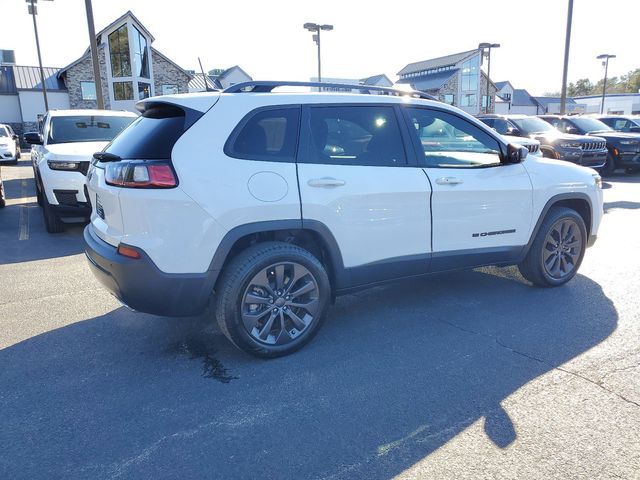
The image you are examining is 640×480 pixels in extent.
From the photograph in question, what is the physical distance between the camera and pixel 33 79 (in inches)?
1636

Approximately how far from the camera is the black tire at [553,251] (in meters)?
4.72

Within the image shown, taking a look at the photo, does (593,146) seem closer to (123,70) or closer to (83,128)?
(83,128)

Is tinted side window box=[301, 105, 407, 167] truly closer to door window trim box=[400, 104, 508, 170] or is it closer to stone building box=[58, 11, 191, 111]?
door window trim box=[400, 104, 508, 170]

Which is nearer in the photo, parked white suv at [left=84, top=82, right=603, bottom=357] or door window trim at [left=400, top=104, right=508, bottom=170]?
parked white suv at [left=84, top=82, right=603, bottom=357]

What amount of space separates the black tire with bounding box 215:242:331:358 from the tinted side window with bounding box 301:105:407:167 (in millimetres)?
734

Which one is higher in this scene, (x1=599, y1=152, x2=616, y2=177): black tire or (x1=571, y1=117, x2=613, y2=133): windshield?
(x1=571, y1=117, x2=613, y2=133): windshield

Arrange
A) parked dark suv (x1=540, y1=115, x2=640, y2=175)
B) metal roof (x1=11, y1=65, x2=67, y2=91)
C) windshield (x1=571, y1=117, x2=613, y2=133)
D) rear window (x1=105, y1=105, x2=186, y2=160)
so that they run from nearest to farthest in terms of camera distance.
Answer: rear window (x1=105, y1=105, x2=186, y2=160)
parked dark suv (x1=540, y1=115, x2=640, y2=175)
windshield (x1=571, y1=117, x2=613, y2=133)
metal roof (x1=11, y1=65, x2=67, y2=91)

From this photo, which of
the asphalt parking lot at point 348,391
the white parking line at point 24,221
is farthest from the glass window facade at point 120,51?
the asphalt parking lot at point 348,391

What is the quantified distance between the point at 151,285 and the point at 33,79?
46675 mm

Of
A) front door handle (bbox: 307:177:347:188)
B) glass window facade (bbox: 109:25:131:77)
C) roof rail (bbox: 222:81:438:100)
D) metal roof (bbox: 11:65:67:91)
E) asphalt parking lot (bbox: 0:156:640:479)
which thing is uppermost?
glass window facade (bbox: 109:25:131:77)

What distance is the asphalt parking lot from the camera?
2.44 m

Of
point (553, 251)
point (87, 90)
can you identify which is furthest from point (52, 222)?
point (87, 90)

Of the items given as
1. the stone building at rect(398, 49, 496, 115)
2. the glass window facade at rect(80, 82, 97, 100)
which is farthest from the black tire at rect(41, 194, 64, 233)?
the stone building at rect(398, 49, 496, 115)

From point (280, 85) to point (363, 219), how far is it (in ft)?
3.92
